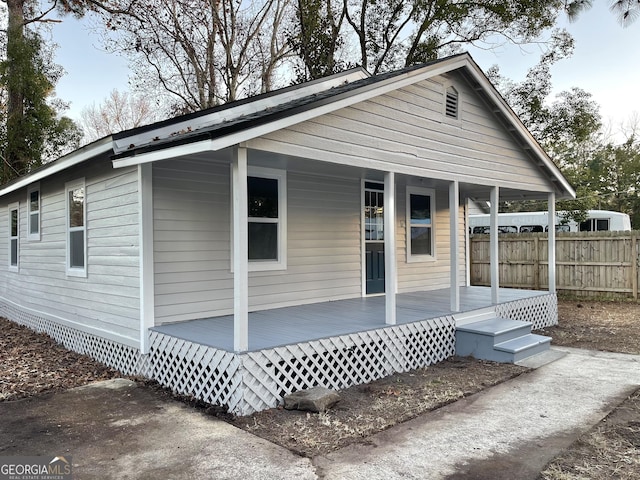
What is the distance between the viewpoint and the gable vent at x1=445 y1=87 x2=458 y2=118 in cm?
739

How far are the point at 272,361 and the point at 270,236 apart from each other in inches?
109

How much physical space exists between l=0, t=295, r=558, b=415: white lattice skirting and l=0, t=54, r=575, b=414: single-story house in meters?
0.02

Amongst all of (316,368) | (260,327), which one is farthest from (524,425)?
(260,327)

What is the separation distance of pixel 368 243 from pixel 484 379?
3624 mm

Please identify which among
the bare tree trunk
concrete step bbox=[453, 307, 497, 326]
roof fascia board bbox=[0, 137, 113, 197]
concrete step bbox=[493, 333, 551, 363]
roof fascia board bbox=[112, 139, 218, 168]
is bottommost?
concrete step bbox=[493, 333, 551, 363]

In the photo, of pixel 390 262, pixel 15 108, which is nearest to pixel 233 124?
pixel 390 262

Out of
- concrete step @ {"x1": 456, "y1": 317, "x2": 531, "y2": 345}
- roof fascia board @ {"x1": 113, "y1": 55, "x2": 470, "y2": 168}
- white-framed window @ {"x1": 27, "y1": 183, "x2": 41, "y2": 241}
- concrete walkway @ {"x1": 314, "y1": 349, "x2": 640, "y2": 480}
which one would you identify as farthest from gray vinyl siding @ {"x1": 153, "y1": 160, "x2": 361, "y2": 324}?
white-framed window @ {"x1": 27, "y1": 183, "x2": 41, "y2": 241}

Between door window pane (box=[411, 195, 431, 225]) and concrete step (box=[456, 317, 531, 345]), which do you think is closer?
concrete step (box=[456, 317, 531, 345])

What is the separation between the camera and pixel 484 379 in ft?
18.4

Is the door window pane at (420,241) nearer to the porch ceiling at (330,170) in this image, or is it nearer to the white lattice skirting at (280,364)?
the porch ceiling at (330,170)

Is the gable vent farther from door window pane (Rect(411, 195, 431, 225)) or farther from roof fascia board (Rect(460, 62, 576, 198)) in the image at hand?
door window pane (Rect(411, 195, 431, 225))

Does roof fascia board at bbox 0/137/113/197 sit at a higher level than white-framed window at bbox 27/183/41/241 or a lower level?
higher

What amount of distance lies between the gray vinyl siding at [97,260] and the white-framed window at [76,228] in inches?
4.3

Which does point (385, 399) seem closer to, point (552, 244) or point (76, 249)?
point (76, 249)
